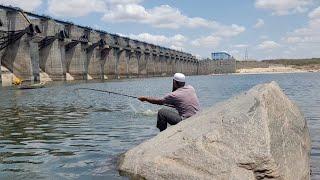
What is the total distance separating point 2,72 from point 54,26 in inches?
835

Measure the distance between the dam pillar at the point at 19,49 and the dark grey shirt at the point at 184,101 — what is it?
61.7m

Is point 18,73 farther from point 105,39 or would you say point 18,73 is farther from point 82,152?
point 82,152

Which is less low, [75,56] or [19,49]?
[19,49]

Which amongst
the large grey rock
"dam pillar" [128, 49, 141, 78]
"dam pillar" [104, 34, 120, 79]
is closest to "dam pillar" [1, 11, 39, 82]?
"dam pillar" [104, 34, 120, 79]

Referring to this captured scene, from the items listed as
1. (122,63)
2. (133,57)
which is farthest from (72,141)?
(133,57)

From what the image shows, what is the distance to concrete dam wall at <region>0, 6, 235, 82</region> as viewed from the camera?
6931cm

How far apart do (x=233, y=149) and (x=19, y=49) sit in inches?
2621

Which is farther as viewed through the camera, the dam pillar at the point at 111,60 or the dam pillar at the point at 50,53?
the dam pillar at the point at 111,60

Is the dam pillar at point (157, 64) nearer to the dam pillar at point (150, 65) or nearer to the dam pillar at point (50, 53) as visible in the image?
the dam pillar at point (150, 65)

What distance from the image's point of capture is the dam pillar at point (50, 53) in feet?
264

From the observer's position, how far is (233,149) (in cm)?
709

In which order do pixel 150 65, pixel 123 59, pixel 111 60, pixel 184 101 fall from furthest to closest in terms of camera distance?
1. pixel 150 65
2. pixel 123 59
3. pixel 111 60
4. pixel 184 101

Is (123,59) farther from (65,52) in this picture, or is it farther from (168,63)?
(168,63)

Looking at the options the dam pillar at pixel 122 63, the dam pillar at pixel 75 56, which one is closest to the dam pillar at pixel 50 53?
the dam pillar at pixel 75 56
